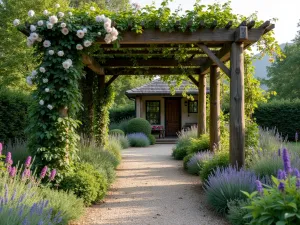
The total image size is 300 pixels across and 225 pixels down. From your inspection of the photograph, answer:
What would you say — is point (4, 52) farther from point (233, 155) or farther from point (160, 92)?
point (233, 155)

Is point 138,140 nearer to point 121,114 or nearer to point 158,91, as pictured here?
point 158,91

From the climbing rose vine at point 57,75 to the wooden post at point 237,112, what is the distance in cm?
235

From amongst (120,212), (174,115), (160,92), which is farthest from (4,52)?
(120,212)

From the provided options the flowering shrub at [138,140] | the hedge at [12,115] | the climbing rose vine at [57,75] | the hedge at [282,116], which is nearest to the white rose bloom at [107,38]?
the climbing rose vine at [57,75]

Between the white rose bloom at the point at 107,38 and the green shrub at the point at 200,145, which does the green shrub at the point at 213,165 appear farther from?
the white rose bloom at the point at 107,38

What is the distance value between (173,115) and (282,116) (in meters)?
6.72

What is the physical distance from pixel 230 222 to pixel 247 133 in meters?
2.57

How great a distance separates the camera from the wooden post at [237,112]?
20.8 ft

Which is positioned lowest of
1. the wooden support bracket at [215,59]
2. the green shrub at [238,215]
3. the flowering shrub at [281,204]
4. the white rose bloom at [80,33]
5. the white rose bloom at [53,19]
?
the green shrub at [238,215]

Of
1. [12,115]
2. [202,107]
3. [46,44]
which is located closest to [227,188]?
[46,44]

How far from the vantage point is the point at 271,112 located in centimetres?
1816

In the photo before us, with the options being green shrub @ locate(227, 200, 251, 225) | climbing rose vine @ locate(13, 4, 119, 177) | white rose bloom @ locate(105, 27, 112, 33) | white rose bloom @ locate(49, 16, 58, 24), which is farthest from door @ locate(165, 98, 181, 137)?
green shrub @ locate(227, 200, 251, 225)

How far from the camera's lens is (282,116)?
17953 mm

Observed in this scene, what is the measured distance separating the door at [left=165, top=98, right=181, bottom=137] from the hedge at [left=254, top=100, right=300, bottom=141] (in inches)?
206
